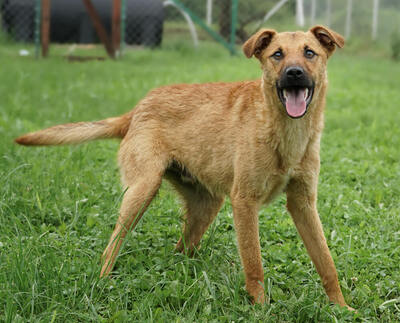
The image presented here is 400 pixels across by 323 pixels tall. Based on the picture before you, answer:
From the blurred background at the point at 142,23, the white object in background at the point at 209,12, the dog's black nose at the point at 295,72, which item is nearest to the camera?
the dog's black nose at the point at 295,72

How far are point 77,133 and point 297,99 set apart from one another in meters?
1.72

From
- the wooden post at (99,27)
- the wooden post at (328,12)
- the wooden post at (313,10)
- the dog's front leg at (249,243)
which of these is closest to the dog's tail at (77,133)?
the dog's front leg at (249,243)

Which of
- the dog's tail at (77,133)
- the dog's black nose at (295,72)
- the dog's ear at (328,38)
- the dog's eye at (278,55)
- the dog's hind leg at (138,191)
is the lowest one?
the dog's hind leg at (138,191)

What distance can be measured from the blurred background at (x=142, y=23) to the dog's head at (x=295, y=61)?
10075mm

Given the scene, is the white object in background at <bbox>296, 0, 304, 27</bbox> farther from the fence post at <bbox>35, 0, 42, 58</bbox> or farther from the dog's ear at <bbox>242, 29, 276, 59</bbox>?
the dog's ear at <bbox>242, 29, 276, 59</bbox>

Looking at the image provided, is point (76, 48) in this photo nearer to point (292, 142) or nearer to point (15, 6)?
point (15, 6)

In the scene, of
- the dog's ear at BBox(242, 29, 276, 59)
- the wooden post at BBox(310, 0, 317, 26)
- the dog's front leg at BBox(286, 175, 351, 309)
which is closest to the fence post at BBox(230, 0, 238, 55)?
the wooden post at BBox(310, 0, 317, 26)

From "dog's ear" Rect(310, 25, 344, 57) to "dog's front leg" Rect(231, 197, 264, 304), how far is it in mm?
1117

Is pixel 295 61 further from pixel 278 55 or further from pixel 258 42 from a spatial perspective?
pixel 258 42

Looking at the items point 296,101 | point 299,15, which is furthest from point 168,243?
point 299,15

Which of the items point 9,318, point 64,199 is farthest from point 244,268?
point 64,199

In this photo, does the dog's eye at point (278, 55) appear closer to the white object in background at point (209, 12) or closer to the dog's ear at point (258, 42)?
the dog's ear at point (258, 42)

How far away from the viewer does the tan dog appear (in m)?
3.62

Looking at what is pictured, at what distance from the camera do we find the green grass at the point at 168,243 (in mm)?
3236
